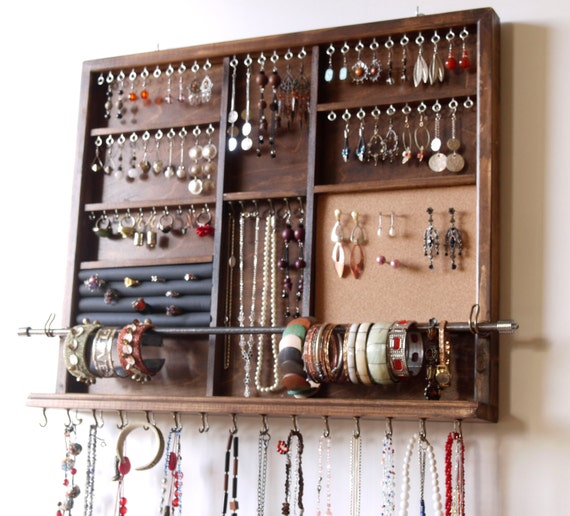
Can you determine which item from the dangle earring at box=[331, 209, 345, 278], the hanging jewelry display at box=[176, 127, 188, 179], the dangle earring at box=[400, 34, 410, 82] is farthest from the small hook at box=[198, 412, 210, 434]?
the dangle earring at box=[400, 34, 410, 82]

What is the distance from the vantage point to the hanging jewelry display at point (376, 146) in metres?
2.46

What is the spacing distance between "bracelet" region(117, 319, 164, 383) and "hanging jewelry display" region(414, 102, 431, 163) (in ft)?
2.56

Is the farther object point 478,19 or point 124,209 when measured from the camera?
point 124,209

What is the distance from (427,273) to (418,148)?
303 mm

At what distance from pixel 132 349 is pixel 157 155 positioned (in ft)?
1.91

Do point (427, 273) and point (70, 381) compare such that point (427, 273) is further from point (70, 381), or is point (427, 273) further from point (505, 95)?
point (70, 381)

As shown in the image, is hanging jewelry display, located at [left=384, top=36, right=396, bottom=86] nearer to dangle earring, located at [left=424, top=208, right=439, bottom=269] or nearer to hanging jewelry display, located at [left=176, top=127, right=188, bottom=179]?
dangle earring, located at [left=424, top=208, right=439, bottom=269]

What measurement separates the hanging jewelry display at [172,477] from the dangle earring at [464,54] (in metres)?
1.11

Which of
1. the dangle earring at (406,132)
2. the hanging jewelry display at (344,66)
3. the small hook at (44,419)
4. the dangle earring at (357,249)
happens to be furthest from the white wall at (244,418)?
the dangle earring at (357,249)

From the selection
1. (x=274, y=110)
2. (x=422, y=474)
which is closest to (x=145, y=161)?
(x=274, y=110)

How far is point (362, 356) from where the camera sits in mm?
2211

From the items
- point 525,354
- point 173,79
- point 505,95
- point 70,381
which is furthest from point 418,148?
point 70,381

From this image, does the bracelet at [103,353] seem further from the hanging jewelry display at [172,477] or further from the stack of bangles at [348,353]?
the stack of bangles at [348,353]

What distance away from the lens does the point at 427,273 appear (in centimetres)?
236
